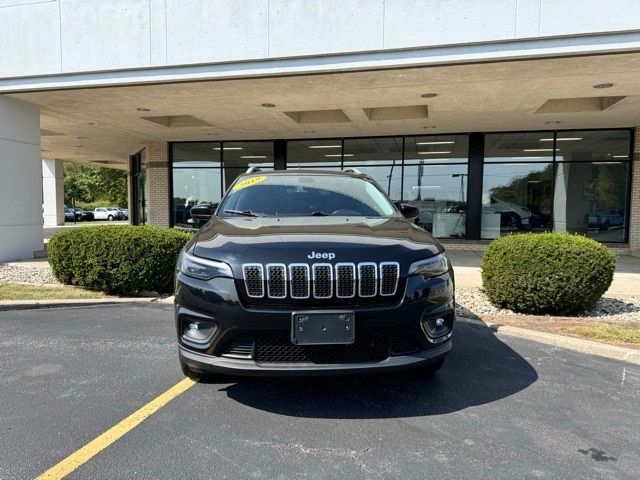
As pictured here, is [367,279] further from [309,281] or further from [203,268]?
[203,268]

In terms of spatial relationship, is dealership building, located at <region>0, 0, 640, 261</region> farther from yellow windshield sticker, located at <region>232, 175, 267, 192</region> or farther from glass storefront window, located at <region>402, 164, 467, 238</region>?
yellow windshield sticker, located at <region>232, 175, 267, 192</region>

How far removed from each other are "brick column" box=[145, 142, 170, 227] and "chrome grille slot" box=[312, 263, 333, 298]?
1550cm

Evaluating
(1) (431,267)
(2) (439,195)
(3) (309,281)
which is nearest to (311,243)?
(3) (309,281)

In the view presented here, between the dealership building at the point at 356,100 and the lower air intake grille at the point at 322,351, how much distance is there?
20.5 ft

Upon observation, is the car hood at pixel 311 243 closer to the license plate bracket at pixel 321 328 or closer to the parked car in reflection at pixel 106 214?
the license plate bracket at pixel 321 328

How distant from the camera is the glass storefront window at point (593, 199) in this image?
1386cm

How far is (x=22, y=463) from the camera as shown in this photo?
2.58 meters

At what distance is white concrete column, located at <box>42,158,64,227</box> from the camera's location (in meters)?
28.0

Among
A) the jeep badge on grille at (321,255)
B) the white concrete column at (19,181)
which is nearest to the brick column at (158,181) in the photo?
the white concrete column at (19,181)

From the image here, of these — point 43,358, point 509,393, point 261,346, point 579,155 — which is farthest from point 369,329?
point 579,155

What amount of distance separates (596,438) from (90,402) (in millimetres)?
3406

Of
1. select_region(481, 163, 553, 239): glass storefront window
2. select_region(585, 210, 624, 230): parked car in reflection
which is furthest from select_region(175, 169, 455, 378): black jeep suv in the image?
select_region(585, 210, 624, 230): parked car in reflection

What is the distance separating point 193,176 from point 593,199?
43.8 ft

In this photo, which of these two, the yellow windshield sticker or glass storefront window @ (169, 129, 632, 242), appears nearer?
the yellow windshield sticker
